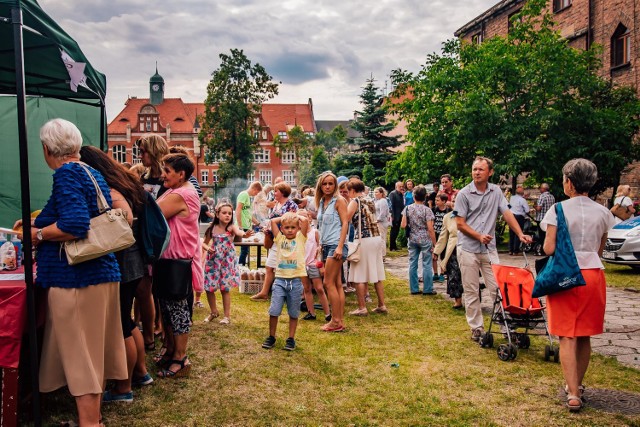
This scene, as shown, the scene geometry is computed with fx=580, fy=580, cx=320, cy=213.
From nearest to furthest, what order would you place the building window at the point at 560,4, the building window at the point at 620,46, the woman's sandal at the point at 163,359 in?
1. the woman's sandal at the point at 163,359
2. the building window at the point at 620,46
3. the building window at the point at 560,4

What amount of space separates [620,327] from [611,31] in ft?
71.4

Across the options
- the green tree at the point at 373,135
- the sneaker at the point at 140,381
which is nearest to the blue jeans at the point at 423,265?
the sneaker at the point at 140,381

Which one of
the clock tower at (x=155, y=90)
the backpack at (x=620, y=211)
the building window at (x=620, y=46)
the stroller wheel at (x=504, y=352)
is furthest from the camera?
the clock tower at (x=155, y=90)

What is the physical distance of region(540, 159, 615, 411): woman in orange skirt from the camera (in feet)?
16.1

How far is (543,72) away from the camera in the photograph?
19094mm

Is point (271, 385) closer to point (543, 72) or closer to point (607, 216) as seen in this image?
point (607, 216)

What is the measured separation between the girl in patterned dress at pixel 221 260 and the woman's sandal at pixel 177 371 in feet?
7.33

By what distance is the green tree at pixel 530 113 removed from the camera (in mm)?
18859

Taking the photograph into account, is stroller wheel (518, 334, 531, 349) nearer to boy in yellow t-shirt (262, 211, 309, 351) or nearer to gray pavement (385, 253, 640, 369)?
gray pavement (385, 253, 640, 369)

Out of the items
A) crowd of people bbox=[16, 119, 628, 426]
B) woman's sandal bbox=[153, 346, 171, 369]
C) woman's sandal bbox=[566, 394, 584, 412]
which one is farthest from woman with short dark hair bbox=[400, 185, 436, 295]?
woman's sandal bbox=[153, 346, 171, 369]

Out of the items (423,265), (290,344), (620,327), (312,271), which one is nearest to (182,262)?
(290,344)

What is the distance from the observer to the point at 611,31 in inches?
1013

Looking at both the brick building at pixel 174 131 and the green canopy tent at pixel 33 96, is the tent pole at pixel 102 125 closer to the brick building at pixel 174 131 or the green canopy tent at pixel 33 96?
the green canopy tent at pixel 33 96

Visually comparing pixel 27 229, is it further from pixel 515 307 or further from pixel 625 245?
pixel 625 245
